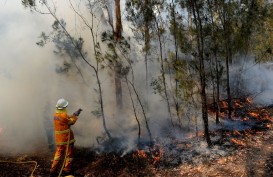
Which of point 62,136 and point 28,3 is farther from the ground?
point 28,3

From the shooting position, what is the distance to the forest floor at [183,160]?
8445 millimetres

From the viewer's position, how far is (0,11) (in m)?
16.1

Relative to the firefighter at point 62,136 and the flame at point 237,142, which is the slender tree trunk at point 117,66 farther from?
the flame at point 237,142

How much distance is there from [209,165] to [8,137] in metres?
8.57

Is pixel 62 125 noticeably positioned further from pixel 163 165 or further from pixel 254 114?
pixel 254 114

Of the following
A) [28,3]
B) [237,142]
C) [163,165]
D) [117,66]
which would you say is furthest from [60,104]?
[237,142]

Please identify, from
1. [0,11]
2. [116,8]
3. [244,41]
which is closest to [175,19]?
[116,8]

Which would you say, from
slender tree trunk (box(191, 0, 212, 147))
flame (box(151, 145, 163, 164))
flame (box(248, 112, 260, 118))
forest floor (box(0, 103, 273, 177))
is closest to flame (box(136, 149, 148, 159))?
forest floor (box(0, 103, 273, 177))

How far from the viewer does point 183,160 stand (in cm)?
947

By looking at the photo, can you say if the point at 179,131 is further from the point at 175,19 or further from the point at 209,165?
the point at 175,19

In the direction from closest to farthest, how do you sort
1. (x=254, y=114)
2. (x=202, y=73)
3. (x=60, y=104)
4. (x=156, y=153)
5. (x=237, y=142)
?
(x=60, y=104) → (x=202, y=73) → (x=237, y=142) → (x=156, y=153) → (x=254, y=114)

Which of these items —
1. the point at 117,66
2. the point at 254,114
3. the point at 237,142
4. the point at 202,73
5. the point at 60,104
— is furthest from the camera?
the point at 254,114

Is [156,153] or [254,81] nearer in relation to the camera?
[156,153]

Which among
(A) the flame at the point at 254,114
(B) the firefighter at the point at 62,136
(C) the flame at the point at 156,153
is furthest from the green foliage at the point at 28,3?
(A) the flame at the point at 254,114
